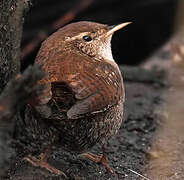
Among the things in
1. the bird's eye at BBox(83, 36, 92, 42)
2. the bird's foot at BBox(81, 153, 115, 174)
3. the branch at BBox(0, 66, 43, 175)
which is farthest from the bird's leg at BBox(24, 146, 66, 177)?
the bird's eye at BBox(83, 36, 92, 42)

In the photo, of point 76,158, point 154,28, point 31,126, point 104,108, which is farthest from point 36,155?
point 154,28

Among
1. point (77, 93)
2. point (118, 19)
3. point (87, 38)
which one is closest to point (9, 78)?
point (87, 38)

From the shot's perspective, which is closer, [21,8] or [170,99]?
[21,8]

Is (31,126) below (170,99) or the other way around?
the other way around

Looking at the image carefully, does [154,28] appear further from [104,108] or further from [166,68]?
[104,108]

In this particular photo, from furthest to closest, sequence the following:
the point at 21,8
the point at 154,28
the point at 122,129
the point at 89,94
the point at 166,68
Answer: the point at 154,28 < the point at 166,68 < the point at 122,129 < the point at 21,8 < the point at 89,94

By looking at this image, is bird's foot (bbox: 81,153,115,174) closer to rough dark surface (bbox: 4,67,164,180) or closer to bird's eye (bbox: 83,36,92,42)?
rough dark surface (bbox: 4,67,164,180)

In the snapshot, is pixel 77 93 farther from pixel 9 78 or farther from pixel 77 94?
pixel 9 78
